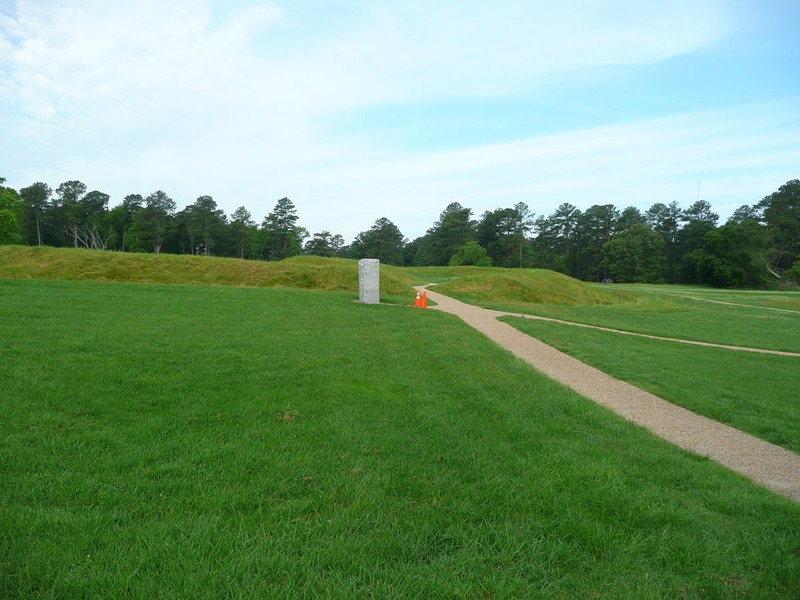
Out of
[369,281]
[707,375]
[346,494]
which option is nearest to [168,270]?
[369,281]

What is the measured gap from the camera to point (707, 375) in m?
8.66

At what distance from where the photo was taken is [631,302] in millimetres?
28828

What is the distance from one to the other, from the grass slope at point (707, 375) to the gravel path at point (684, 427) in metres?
0.27

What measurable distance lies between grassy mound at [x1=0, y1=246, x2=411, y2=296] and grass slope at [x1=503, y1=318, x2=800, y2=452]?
36.5 feet

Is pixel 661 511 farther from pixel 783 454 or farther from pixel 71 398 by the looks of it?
pixel 71 398

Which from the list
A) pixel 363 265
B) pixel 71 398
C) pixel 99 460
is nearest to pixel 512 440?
pixel 99 460

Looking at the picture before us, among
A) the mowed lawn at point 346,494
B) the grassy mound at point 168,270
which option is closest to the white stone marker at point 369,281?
the grassy mound at point 168,270

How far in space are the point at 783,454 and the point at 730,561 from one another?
2947 mm

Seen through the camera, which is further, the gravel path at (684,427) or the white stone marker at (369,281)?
the white stone marker at (369,281)

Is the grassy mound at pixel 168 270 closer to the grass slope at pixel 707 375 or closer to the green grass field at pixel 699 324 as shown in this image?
the green grass field at pixel 699 324

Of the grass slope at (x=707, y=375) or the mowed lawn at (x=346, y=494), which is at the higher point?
the mowed lawn at (x=346, y=494)

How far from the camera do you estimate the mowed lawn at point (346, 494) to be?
2.39m

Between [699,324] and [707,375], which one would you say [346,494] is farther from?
[699,324]

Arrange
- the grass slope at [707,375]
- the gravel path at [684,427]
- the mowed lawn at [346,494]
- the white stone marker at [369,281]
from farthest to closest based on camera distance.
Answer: the white stone marker at [369,281], the grass slope at [707,375], the gravel path at [684,427], the mowed lawn at [346,494]
